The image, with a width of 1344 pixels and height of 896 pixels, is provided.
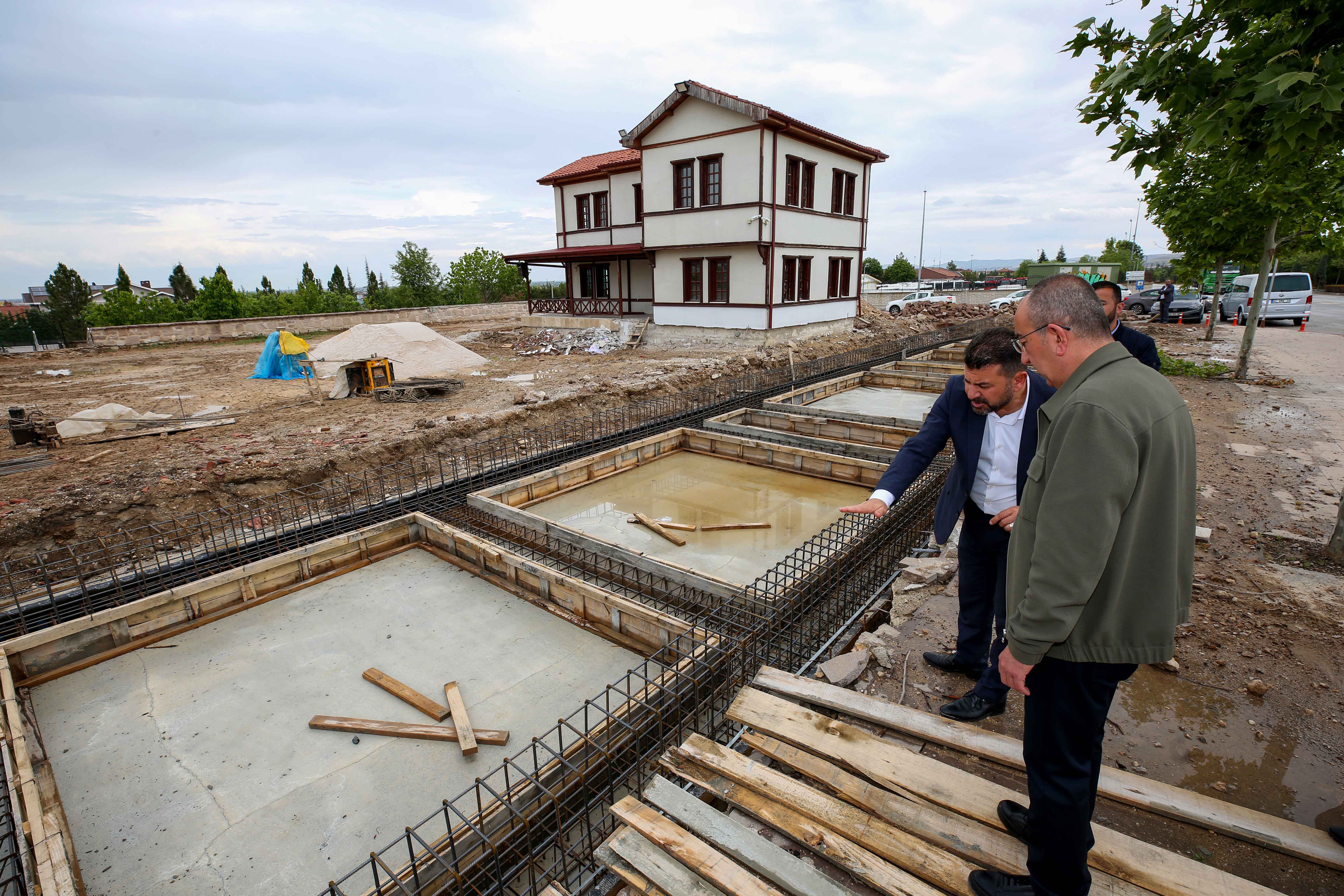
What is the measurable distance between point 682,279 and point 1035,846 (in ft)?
57.6

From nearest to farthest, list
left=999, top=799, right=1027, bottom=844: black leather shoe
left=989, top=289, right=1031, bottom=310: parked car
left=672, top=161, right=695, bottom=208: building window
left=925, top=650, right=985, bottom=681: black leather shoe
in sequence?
left=999, top=799, right=1027, bottom=844: black leather shoe, left=925, top=650, right=985, bottom=681: black leather shoe, left=672, top=161, right=695, bottom=208: building window, left=989, top=289, right=1031, bottom=310: parked car

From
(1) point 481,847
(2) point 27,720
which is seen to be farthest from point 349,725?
(2) point 27,720

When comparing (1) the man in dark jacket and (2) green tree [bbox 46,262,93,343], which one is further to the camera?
(2) green tree [bbox 46,262,93,343]

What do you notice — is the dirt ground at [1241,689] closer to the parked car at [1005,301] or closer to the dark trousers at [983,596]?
the dark trousers at [983,596]

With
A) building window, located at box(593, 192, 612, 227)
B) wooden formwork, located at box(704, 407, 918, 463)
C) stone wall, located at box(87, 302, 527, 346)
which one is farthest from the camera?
building window, located at box(593, 192, 612, 227)

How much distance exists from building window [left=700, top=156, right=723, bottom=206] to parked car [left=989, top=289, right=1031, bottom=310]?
64.1 ft

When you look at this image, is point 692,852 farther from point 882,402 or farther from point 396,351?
point 396,351

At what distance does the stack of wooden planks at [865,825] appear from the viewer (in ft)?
6.97

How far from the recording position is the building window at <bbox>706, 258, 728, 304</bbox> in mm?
17625

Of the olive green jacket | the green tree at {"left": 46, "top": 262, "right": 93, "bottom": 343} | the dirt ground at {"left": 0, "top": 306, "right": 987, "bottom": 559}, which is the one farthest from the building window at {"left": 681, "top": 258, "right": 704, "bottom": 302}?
the green tree at {"left": 46, "top": 262, "right": 93, "bottom": 343}

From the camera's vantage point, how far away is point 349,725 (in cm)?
379

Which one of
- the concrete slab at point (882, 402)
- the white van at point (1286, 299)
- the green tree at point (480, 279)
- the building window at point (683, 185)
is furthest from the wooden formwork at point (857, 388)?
the green tree at point (480, 279)

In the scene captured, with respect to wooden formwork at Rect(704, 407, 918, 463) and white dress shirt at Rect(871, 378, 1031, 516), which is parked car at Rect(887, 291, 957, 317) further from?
white dress shirt at Rect(871, 378, 1031, 516)

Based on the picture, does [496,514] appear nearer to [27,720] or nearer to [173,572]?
[173,572]
